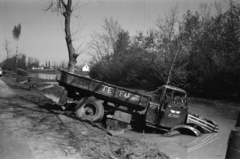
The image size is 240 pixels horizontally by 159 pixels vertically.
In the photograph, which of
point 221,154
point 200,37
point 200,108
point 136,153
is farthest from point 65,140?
point 200,37

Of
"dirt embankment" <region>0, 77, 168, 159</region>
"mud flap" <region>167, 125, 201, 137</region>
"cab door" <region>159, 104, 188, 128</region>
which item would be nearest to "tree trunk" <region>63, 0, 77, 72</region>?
"dirt embankment" <region>0, 77, 168, 159</region>

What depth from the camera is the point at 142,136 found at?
28.3 feet

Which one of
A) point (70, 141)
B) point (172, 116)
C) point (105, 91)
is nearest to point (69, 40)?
point (105, 91)

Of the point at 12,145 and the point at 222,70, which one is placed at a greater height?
the point at 222,70

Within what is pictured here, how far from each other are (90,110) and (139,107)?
84.3 inches

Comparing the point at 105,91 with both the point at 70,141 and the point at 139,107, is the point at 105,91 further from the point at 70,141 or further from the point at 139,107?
the point at 70,141

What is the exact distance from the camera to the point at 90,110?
9.40 meters

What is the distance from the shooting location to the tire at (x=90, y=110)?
912 centimetres

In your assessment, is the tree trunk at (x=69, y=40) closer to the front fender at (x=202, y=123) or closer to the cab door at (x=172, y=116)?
the cab door at (x=172, y=116)

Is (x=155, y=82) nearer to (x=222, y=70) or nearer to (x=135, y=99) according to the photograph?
(x=222, y=70)

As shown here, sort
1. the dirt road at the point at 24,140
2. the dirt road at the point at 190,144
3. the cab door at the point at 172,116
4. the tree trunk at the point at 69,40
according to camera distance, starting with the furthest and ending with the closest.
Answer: the tree trunk at the point at 69,40, the cab door at the point at 172,116, the dirt road at the point at 190,144, the dirt road at the point at 24,140

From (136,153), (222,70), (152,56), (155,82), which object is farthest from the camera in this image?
(155,82)

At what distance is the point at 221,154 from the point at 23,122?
6843 mm

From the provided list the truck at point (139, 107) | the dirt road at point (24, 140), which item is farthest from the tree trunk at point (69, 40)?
the dirt road at point (24, 140)
